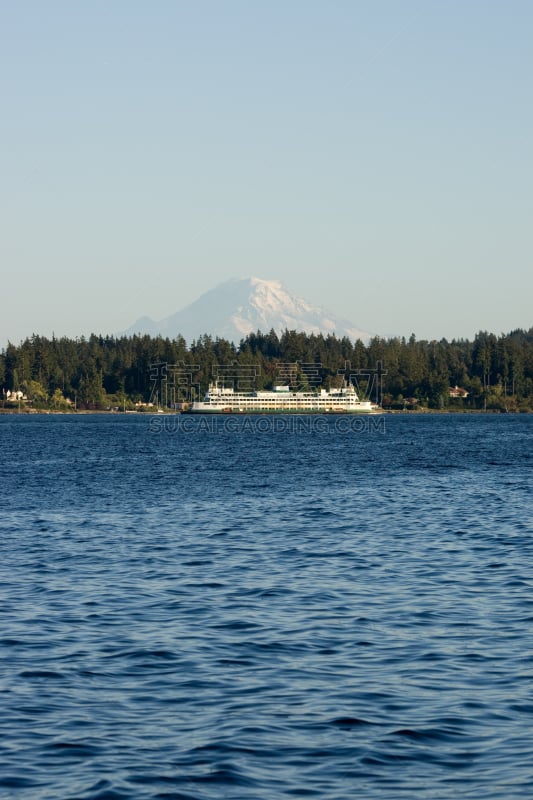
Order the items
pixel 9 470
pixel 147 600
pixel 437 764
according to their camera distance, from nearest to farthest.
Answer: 1. pixel 437 764
2. pixel 147 600
3. pixel 9 470

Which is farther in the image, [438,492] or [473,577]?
[438,492]

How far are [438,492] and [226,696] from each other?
47461 mm

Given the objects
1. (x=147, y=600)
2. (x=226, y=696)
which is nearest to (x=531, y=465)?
(x=147, y=600)

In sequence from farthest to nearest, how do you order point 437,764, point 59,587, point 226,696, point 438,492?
point 438,492 → point 59,587 → point 226,696 → point 437,764

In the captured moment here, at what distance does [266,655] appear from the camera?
72.0 feet

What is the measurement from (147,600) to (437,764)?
1372cm

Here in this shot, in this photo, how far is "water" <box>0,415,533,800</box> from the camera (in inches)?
607

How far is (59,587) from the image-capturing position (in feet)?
98.8

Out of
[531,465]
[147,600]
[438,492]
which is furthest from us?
[531,465]

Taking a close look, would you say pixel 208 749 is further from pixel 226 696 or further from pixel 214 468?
pixel 214 468

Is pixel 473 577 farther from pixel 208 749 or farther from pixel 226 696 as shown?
pixel 208 749

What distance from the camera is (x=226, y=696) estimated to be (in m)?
19.0

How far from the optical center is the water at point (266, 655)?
50.6 ft

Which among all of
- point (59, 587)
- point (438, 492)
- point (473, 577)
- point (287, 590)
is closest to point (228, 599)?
point (287, 590)
